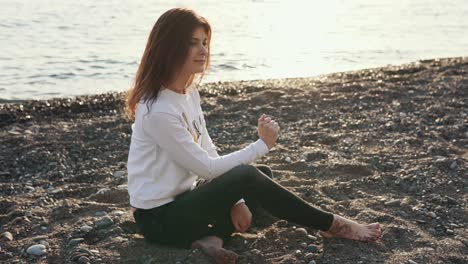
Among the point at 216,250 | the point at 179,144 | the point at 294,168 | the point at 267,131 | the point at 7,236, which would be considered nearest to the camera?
the point at 179,144

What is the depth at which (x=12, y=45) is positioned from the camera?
44.4 ft

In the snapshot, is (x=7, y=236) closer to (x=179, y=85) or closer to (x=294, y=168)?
(x=179, y=85)

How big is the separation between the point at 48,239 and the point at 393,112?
4400 millimetres

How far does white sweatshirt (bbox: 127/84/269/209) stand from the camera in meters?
3.56

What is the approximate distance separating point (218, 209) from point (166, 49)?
3.30ft

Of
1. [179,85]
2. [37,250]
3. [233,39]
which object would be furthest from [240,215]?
[233,39]

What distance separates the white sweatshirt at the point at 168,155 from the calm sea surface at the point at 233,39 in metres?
6.62

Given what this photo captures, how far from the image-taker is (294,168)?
17.7 feet

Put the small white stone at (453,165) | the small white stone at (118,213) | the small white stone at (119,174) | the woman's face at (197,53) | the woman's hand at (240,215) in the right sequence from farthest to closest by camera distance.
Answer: the small white stone at (119,174) → the small white stone at (453,165) → the small white stone at (118,213) → the woman's hand at (240,215) → the woman's face at (197,53)

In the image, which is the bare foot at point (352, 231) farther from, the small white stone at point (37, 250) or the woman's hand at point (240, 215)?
the small white stone at point (37, 250)

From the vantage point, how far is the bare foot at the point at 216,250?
11.9ft

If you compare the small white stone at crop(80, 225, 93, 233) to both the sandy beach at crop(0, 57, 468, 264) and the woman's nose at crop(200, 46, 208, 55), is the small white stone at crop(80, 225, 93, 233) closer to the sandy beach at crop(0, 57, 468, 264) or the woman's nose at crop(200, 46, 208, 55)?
the sandy beach at crop(0, 57, 468, 264)

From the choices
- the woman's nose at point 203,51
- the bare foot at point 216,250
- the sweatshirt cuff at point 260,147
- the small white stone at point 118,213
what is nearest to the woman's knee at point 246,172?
the sweatshirt cuff at point 260,147

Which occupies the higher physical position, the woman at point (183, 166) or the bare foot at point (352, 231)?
the woman at point (183, 166)
